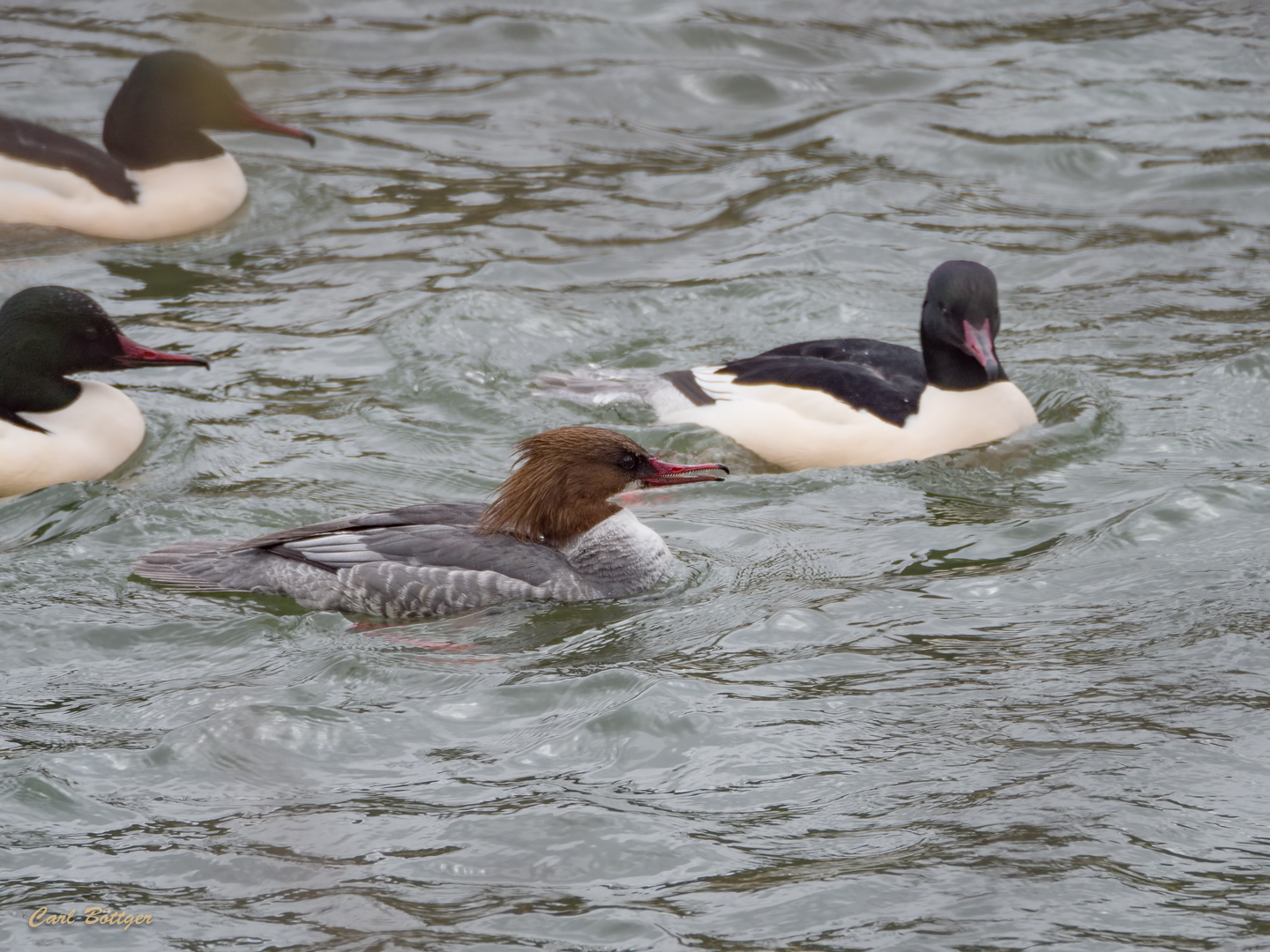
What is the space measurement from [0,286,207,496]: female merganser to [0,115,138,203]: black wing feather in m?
2.96

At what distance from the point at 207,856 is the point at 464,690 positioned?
1266 millimetres

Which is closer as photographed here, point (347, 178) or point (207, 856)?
point (207, 856)

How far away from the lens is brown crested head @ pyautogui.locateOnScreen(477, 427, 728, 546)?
21.3ft

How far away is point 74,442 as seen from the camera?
7469mm

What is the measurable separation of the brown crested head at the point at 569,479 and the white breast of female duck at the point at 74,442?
2.19 meters

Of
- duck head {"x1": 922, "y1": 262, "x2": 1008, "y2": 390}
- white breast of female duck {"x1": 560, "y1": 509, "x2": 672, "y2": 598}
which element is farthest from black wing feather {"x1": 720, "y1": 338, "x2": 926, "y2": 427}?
white breast of female duck {"x1": 560, "y1": 509, "x2": 672, "y2": 598}

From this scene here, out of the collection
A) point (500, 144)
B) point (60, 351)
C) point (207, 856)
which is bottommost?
point (207, 856)

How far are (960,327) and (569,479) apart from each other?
2.35 m

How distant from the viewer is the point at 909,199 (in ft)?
36.8

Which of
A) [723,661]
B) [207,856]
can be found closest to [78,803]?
[207,856]

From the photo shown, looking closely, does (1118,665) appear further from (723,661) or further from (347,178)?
(347,178)

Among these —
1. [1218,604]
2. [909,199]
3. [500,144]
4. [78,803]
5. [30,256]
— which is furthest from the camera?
[500,144]

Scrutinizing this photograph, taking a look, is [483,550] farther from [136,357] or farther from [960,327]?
[960,327]

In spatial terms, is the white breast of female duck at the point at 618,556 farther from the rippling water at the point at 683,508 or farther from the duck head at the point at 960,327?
the duck head at the point at 960,327
